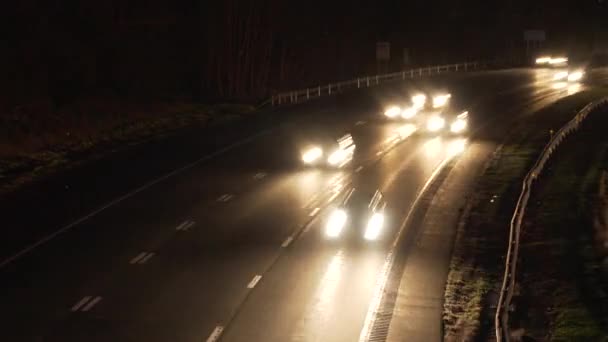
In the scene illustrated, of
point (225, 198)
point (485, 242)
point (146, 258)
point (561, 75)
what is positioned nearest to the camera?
point (146, 258)

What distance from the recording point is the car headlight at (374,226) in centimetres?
2394

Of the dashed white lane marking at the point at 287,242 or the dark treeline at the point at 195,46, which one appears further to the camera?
the dark treeline at the point at 195,46

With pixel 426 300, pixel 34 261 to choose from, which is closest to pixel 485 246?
pixel 426 300

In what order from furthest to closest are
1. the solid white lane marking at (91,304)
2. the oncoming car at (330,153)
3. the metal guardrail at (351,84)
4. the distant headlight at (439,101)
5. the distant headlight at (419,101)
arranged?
the metal guardrail at (351,84) → the distant headlight at (439,101) → the distant headlight at (419,101) → the oncoming car at (330,153) → the solid white lane marking at (91,304)

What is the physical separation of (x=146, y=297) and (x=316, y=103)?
41623mm

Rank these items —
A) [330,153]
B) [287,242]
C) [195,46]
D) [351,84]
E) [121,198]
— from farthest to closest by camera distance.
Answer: [195,46] → [351,84] → [330,153] → [121,198] → [287,242]

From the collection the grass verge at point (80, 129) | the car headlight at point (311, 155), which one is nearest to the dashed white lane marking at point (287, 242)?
the grass verge at point (80, 129)

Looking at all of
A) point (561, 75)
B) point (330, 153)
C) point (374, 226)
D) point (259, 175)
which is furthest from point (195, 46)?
point (374, 226)

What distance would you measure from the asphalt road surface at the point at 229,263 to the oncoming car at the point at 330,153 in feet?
2.21

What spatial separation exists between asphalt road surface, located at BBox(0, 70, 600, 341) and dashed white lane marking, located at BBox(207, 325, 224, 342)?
0.04 meters

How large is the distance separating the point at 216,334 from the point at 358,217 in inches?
416

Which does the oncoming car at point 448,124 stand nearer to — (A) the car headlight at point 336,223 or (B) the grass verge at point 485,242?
(B) the grass verge at point 485,242

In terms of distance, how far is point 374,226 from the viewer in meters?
25.1

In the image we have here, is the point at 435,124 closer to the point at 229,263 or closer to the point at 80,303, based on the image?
the point at 229,263
